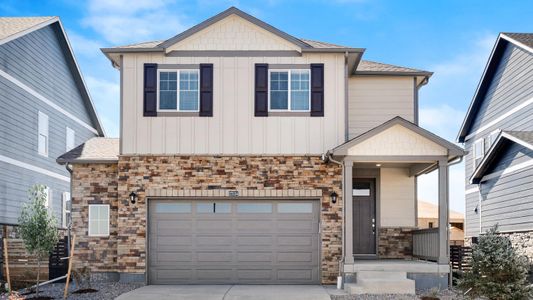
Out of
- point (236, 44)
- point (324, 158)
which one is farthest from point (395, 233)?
point (236, 44)

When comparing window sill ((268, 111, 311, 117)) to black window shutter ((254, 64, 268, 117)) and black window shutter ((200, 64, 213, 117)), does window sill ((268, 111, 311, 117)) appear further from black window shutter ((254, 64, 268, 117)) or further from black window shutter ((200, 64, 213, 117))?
black window shutter ((200, 64, 213, 117))

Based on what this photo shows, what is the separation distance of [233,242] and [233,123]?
2.93 meters

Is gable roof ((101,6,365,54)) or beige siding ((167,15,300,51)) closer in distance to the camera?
gable roof ((101,6,365,54))

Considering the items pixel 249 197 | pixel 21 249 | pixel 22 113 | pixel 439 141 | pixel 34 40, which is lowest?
pixel 21 249

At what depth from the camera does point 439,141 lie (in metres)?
14.9

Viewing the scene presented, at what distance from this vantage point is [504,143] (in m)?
19.8

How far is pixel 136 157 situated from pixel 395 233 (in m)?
7.05

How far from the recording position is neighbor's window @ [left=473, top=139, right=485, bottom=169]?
82.3 ft

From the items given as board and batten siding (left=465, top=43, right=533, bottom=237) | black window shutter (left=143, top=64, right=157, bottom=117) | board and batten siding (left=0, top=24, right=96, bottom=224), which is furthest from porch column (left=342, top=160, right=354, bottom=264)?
board and batten siding (left=0, top=24, right=96, bottom=224)

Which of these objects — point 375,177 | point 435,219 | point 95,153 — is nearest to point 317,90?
point 375,177

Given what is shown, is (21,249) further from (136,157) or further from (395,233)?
(395,233)

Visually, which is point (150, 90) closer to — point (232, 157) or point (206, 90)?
point (206, 90)

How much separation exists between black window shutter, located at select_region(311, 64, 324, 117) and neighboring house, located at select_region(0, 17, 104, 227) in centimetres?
1015

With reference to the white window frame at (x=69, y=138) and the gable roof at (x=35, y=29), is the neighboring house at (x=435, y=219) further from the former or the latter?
the gable roof at (x=35, y=29)
